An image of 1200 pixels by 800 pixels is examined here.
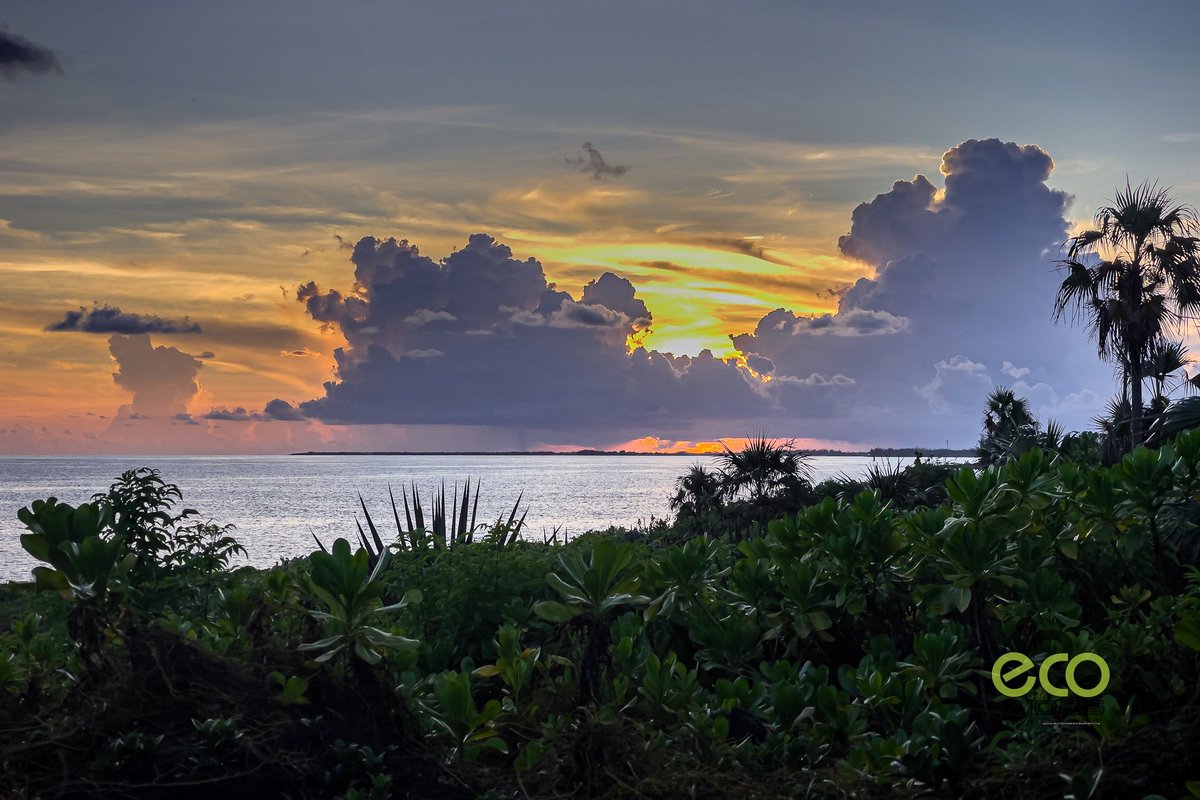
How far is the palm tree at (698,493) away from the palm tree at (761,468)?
7.25ft

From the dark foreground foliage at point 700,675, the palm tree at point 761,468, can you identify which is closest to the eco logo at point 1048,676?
the dark foreground foliage at point 700,675

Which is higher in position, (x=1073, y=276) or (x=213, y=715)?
(x=1073, y=276)

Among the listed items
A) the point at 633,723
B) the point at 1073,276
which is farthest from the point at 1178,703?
the point at 1073,276

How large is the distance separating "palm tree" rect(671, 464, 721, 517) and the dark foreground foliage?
24.5 metres

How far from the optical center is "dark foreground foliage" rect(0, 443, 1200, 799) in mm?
3441

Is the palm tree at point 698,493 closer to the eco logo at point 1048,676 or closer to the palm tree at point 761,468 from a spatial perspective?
the palm tree at point 761,468

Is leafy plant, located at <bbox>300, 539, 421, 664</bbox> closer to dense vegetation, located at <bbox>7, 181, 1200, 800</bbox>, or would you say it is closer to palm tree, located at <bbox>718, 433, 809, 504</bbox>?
dense vegetation, located at <bbox>7, 181, 1200, 800</bbox>

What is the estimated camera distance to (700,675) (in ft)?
17.9

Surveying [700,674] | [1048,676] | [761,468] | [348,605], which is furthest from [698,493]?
[348,605]

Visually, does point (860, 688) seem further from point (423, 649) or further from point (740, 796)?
point (423, 649)

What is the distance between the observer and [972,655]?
436 cm

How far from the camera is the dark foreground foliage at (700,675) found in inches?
135

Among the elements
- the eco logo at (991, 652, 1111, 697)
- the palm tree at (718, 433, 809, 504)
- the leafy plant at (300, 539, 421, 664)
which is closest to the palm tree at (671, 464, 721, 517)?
the palm tree at (718, 433, 809, 504)

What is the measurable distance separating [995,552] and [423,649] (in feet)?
9.75
